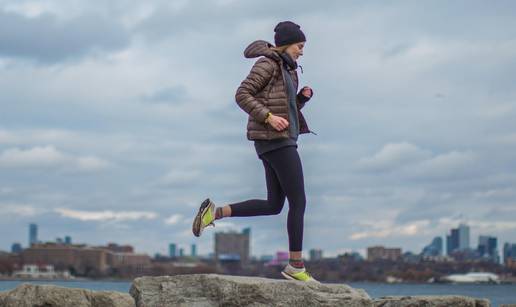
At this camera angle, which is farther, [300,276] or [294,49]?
[294,49]

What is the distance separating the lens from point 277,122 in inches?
456

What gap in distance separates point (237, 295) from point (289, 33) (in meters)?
3.18

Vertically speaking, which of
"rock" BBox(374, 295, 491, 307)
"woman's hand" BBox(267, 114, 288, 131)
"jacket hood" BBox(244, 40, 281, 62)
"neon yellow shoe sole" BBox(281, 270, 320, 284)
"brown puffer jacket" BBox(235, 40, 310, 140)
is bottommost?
"rock" BBox(374, 295, 491, 307)

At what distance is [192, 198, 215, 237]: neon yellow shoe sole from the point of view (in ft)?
40.0

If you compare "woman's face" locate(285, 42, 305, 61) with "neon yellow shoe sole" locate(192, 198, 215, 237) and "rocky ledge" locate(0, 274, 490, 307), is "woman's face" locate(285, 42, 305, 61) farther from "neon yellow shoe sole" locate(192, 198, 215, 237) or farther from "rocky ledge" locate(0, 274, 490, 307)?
"rocky ledge" locate(0, 274, 490, 307)

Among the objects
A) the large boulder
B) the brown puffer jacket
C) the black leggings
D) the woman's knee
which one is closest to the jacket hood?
the brown puffer jacket

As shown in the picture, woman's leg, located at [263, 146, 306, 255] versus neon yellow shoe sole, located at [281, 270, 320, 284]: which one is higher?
woman's leg, located at [263, 146, 306, 255]

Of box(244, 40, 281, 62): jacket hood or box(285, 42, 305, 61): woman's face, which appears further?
box(285, 42, 305, 61): woman's face

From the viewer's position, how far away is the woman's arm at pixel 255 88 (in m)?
11.6

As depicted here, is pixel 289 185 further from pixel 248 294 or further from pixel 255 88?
pixel 248 294

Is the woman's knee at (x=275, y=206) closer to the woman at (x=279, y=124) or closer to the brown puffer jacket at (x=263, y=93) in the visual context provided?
the woman at (x=279, y=124)

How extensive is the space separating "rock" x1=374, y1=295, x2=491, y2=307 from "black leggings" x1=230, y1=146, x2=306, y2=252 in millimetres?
1266

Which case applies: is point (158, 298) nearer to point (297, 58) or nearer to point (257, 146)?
point (257, 146)

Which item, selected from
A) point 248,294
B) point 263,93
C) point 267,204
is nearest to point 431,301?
point 248,294
